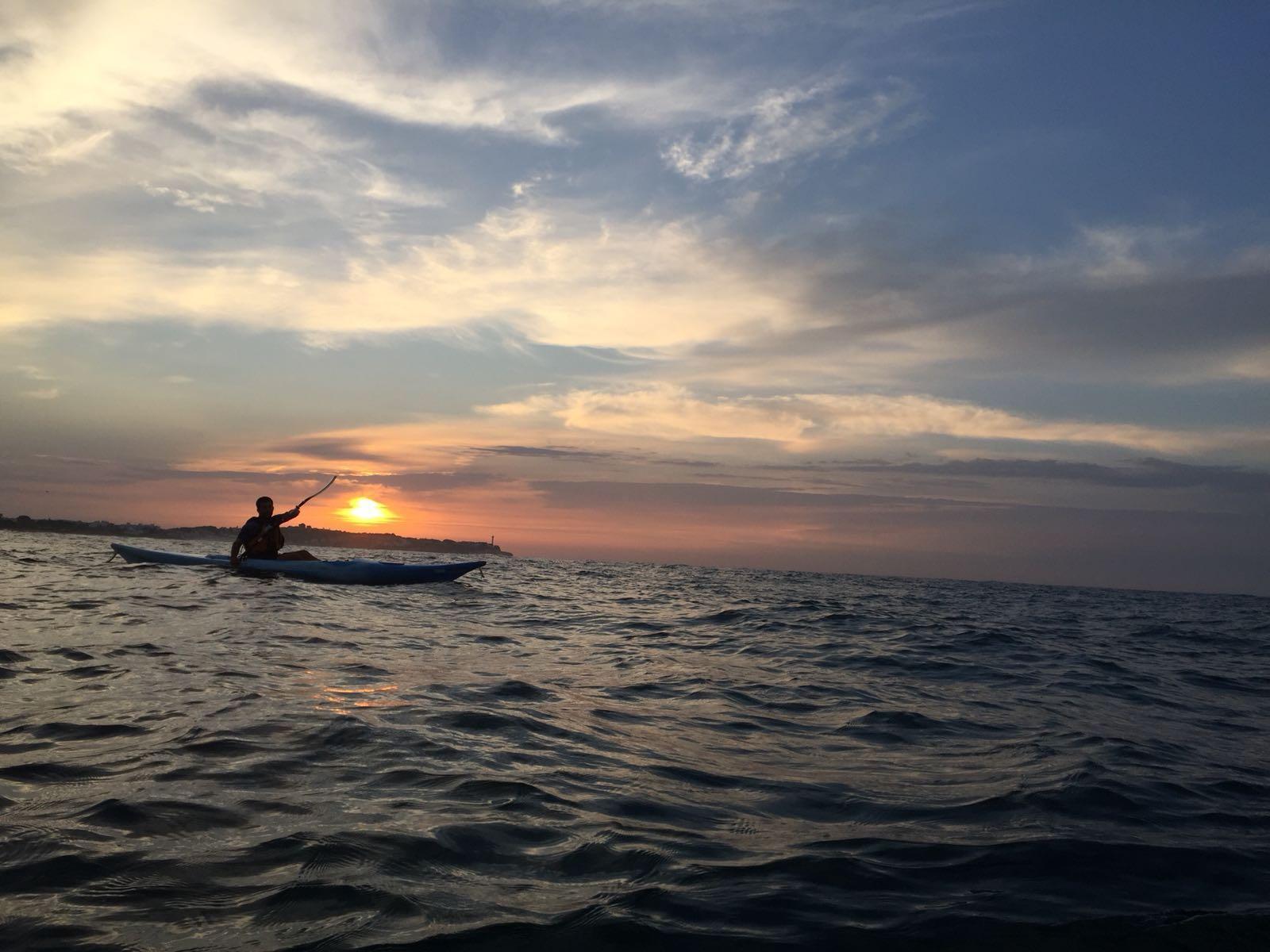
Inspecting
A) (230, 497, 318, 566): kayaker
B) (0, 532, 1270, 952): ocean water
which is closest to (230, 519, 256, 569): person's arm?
(230, 497, 318, 566): kayaker

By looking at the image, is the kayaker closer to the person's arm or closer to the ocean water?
the person's arm

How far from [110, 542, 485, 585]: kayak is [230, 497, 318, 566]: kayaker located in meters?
Result: 0.25

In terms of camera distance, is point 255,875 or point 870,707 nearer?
point 255,875

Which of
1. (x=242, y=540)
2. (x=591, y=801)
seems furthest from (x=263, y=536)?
(x=591, y=801)

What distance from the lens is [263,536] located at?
825 inches

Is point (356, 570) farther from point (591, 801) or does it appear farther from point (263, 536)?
point (591, 801)

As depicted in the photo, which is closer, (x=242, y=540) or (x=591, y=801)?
(x=591, y=801)

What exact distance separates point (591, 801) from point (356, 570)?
18.0m

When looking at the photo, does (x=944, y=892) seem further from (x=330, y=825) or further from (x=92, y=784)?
(x=92, y=784)

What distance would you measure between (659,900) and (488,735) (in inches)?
124

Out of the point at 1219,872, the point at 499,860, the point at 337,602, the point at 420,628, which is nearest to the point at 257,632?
the point at 420,628

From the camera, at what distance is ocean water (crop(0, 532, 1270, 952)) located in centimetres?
334

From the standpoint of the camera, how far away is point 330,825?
4.16 meters

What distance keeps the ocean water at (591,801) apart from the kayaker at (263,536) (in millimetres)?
9565
